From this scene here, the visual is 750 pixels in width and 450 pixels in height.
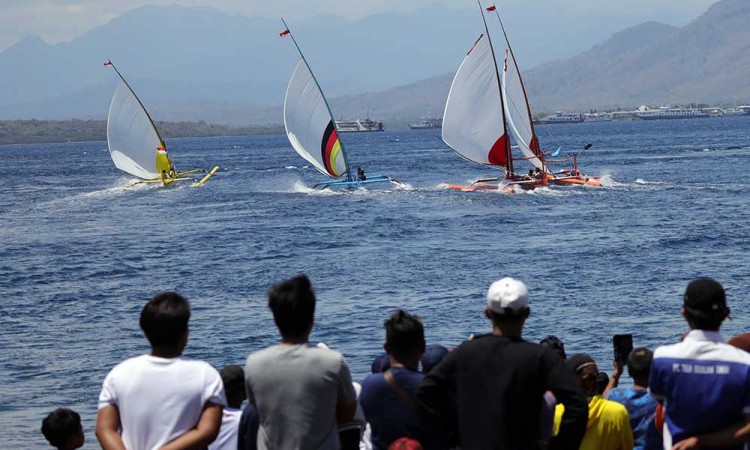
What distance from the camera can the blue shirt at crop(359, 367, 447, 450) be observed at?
7324 millimetres

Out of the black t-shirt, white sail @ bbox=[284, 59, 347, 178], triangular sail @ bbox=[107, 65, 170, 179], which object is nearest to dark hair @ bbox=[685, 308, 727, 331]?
the black t-shirt

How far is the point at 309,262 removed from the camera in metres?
35.9

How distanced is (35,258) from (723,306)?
113 ft

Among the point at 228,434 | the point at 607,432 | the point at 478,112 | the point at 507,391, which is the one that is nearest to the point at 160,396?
the point at 228,434

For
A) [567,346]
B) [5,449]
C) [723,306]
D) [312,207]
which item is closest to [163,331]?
[723,306]

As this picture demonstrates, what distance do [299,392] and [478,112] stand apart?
5301 centimetres

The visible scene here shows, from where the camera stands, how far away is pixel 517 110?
60062mm

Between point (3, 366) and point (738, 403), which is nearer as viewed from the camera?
point (738, 403)

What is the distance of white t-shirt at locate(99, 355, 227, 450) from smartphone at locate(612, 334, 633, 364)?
3211 millimetres

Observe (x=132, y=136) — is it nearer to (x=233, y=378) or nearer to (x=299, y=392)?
(x=233, y=378)

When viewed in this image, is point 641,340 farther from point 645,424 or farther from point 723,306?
point 723,306

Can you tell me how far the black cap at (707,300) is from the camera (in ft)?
22.6

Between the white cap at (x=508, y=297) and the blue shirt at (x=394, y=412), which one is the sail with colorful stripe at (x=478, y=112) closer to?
the blue shirt at (x=394, y=412)

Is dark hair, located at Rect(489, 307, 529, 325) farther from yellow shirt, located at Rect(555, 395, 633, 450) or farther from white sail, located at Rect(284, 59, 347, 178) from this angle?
white sail, located at Rect(284, 59, 347, 178)
